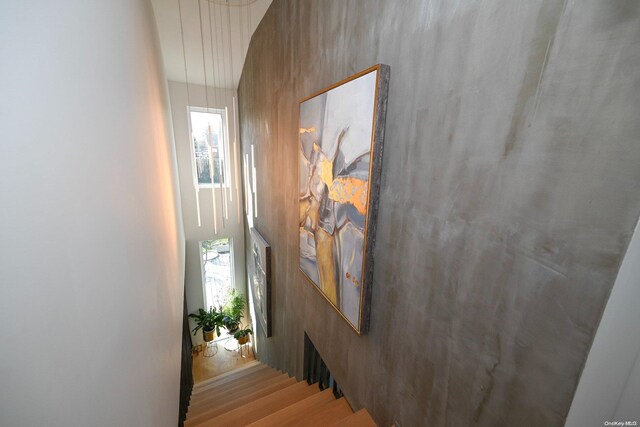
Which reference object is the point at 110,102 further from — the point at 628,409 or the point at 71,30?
the point at 628,409

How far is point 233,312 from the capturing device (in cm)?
623

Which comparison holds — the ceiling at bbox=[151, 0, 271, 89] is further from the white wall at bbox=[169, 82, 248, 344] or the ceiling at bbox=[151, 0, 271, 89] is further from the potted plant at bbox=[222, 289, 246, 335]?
the potted plant at bbox=[222, 289, 246, 335]

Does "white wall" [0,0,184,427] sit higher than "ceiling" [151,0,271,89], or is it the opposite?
"ceiling" [151,0,271,89]

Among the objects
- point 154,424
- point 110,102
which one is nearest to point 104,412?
point 154,424

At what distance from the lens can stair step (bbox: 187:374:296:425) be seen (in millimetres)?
2737

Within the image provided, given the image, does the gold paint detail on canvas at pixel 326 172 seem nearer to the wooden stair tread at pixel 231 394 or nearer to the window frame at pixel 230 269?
the wooden stair tread at pixel 231 394

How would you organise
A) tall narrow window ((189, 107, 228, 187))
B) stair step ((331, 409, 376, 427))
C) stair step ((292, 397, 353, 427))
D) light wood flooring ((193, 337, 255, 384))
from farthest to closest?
tall narrow window ((189, 107, 228, 187))
light wood flooring ((193, 337, 255, 384))
stair step ((292, 397, 353, 427))
stair step ((331, 409, 376, 427))

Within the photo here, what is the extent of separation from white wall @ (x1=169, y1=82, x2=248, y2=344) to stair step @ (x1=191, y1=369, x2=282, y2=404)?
2.52 m

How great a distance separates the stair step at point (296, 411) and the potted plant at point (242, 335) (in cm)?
416

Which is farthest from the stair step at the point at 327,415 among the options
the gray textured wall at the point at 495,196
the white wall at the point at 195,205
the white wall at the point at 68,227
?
the white wall at the point at 195,205

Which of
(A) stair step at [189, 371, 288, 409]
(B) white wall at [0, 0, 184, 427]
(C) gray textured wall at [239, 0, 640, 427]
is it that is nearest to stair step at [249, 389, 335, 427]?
(C) gray textured wall at [239, 0, 640, 427]

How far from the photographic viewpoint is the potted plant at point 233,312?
20.1ft

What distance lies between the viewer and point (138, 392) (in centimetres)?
121

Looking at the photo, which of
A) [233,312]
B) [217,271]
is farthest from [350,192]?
[217,271]
